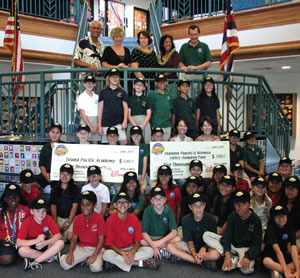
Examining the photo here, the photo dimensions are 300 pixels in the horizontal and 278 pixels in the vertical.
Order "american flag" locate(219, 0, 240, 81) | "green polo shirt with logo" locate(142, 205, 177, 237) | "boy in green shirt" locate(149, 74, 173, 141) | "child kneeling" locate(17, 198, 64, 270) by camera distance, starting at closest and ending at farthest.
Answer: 1. "child kneeling" locate(17, 198, 64, 270)
2. "green polo shirt with logo" locate(142, 205, 177, 237)
3. "boy in green shirt" locate(149, 74, 173, 141)
4. "american flag" locate(219, 0, 240, 81)

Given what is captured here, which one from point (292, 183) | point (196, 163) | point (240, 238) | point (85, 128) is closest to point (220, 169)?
point (196, 163)

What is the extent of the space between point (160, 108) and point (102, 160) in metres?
1.28

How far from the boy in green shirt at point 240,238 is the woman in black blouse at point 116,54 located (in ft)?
10.5

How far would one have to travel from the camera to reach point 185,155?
549cm

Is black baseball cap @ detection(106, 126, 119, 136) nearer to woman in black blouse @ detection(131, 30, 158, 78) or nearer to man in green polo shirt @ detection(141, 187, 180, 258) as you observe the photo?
man in green polo shirt @ detection(141, 187, 180, 258)

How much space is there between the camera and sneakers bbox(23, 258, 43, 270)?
4.02 meters

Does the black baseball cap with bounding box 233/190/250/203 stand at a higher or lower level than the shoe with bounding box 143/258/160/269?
higher

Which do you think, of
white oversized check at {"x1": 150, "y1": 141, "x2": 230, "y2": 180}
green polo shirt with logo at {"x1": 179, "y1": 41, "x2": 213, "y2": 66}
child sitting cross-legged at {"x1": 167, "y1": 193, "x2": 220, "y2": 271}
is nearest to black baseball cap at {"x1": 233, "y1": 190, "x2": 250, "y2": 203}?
child sitting cross-legged at {"x1": 167, "y1": 193, "x2": 220, "y2": 271}

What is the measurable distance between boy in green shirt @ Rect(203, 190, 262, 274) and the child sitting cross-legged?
133 millimetres

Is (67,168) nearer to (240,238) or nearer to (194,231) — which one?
(194,231)

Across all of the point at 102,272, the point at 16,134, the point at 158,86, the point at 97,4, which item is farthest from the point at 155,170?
the point at 97,4

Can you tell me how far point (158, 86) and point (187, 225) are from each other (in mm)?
2443

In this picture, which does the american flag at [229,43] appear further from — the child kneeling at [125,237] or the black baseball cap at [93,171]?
the child kneeling at [125,237]

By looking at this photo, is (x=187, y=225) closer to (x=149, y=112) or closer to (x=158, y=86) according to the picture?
(x=149, y=112)
